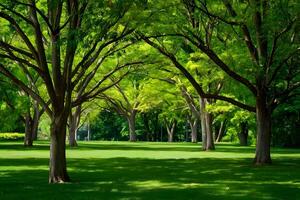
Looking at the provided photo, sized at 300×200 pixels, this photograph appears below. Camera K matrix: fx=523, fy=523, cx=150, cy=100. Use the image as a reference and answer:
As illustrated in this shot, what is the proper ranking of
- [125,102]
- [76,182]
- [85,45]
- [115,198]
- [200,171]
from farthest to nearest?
1. [125,102]
2. [200,171]
3. [76,182]
4. [85,45]
5. [115,198]

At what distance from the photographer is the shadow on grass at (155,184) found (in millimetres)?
13498

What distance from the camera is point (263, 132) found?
2491cm

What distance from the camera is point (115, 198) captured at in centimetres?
1295

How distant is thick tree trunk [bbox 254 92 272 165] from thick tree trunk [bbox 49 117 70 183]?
11089 mm

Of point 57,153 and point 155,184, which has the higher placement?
point 57,153

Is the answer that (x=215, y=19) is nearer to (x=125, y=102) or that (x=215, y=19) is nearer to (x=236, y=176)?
(x=236, y=176)

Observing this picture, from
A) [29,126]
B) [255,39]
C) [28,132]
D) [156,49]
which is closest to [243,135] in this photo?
[28,132]

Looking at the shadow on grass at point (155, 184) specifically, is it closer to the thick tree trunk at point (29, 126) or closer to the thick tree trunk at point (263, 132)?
the thick tree trunk at point (263, 132)

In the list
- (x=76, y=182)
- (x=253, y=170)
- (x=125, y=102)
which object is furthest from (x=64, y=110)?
(x=125, y=102)

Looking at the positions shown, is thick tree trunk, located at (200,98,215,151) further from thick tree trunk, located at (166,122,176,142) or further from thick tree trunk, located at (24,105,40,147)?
thick tree trunk, located at (166,122,176,142)

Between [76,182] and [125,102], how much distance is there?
A: 51.9 metres

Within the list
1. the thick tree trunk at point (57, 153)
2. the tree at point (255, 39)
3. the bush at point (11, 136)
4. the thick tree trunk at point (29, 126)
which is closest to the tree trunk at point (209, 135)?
the tree at point (255, 39)

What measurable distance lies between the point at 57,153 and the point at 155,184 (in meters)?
3.30

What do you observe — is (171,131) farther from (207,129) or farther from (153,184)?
(153,184)
